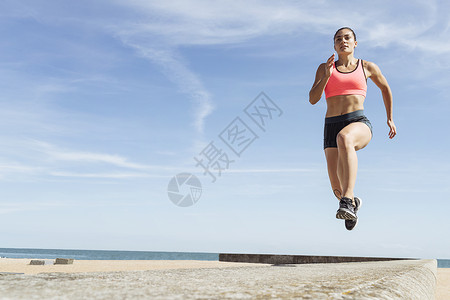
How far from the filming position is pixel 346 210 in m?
5.00

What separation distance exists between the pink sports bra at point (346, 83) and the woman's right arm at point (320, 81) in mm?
152

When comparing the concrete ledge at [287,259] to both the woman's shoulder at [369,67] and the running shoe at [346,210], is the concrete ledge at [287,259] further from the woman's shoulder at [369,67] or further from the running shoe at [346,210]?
the running shoe at [346,210]

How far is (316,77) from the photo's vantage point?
237 inches

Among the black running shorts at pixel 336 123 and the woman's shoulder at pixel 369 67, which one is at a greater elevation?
the woman's shoulder at pixel 369 67

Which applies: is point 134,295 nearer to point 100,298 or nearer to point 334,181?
point 100,298

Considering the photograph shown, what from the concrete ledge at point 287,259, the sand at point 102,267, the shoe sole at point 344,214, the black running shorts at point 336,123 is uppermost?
the black running shorts at point 336,123

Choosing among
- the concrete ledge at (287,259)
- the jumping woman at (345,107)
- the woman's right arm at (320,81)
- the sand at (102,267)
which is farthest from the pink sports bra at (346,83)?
the concrete ledge at (287,259)

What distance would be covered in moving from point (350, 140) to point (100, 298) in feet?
15.2

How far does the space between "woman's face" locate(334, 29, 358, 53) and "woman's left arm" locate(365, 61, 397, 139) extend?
1.70 ft

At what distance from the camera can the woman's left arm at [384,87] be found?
628cm

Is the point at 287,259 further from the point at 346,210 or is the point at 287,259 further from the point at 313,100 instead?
the point at 346,210

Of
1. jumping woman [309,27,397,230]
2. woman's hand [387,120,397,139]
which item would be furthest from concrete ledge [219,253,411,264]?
jumping woman [309,27,397,230]

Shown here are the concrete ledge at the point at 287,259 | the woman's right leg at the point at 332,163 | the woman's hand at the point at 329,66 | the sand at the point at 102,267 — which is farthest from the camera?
the concrete ledge at the point at 287,259

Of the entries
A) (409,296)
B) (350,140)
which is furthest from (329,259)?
(409,296)
